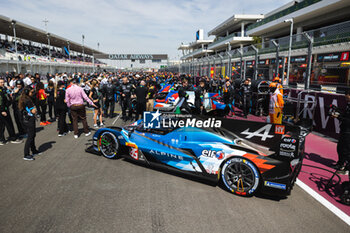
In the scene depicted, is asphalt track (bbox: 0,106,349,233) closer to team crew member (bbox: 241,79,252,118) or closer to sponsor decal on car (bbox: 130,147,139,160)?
sponsor decal on car (bbox: 130,147,139,160)

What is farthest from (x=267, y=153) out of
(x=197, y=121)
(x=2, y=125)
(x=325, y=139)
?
(x=2, y=125)

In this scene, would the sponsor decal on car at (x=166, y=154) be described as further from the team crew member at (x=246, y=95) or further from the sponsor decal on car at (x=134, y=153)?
the team crew member at (x=246, y=95)

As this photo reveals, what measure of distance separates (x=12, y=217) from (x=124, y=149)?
7.66 ft

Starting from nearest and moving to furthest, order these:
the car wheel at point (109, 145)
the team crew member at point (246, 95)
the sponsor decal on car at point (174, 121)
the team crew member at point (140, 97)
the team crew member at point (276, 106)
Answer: the sponsor decal on car at point (174, 121), the car wheel at point (109, 145), the team crew member at point (276, 106), the team crew member at point (140, 97), the team crew member at point (246, 95)

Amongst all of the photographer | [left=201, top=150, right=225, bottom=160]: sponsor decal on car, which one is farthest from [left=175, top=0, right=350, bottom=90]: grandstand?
[left=201, top=150, right=225, bottom=160]: sponsor decal on car

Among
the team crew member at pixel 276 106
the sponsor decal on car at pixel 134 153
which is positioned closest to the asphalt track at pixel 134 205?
the sponsor decal on car at pixel 134 153

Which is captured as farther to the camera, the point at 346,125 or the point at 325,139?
the point at 325,139

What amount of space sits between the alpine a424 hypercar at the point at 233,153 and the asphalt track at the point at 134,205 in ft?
0.85

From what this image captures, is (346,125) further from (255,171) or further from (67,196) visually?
(67,196)

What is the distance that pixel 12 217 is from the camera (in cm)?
302

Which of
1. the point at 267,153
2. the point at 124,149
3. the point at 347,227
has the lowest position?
the point at 347,227

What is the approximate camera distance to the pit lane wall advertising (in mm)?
6820

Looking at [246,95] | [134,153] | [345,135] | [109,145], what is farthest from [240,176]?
[246,95]

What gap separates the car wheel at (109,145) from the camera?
16.7ft
